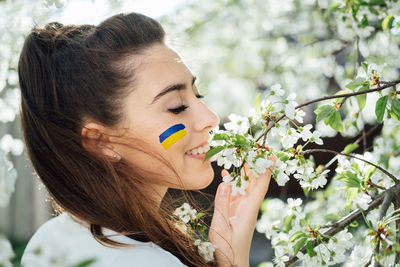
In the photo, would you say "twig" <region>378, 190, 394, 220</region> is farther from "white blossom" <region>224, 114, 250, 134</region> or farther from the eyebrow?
the eyebrow

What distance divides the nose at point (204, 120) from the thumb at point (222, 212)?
0.22 m

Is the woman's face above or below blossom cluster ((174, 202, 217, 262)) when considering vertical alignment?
above

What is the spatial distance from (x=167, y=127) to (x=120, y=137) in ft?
0.40

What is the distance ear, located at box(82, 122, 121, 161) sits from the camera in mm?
1189

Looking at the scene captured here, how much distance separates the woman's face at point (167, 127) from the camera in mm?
1181

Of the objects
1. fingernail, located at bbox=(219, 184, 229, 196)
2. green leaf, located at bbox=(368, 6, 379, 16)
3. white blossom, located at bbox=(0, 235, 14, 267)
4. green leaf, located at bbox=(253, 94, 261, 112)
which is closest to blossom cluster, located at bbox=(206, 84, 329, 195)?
green leaf, located at bbox=(253, 94, 261, 112)

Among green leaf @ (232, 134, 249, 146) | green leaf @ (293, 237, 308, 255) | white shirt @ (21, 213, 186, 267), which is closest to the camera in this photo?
white shirt @ (21, 213, 186, 267)

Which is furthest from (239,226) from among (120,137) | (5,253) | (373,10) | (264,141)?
(373,10)

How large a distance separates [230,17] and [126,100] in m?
2.19

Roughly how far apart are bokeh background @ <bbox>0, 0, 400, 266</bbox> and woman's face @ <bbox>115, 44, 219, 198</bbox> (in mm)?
260

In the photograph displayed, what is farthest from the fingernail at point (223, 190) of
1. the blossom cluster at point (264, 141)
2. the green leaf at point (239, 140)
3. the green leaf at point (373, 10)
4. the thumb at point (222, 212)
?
the green leaf at point (373, 10)

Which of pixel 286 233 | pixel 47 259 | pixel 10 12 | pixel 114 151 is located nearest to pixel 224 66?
pixel 10 12

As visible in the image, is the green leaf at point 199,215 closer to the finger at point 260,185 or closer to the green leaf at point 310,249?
the finger at point 260,185

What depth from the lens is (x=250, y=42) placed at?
3.19 meters
